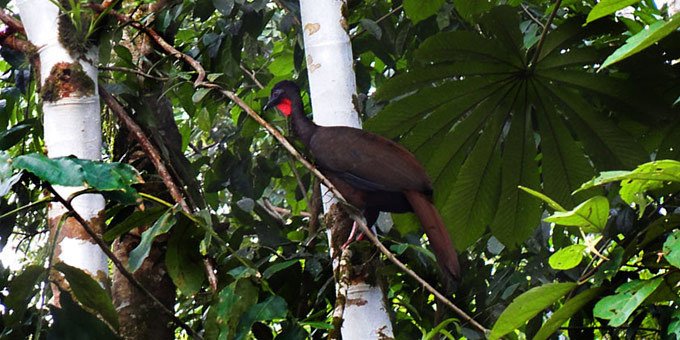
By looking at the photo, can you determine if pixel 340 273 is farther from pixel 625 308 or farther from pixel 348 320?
pixel 625 308

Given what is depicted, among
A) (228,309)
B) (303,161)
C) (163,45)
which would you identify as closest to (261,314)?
(228,309)

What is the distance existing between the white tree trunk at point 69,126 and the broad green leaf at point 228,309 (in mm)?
319

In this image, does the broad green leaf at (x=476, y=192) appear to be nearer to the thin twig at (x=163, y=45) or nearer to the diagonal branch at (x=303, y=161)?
the diagonal branch at (x=303, y=161)

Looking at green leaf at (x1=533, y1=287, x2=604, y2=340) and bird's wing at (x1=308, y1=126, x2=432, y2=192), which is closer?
green leaf at (x1=533, y1=287, x2=604, y2=340)

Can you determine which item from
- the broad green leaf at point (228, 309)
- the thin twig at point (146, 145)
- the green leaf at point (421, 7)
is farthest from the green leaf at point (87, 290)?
the green leaf at point (421, 7)

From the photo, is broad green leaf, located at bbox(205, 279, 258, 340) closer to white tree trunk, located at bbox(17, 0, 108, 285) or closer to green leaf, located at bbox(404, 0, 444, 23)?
white tree trunk, located at bbox(17, 0, 108, 285)

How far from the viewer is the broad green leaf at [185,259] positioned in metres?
1.93

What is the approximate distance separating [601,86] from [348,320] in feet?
4.47

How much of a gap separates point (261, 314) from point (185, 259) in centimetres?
29

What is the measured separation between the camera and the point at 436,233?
2.28m

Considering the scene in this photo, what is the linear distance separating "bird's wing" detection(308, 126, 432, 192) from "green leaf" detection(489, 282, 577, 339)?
57 centimetres

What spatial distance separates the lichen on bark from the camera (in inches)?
81.0

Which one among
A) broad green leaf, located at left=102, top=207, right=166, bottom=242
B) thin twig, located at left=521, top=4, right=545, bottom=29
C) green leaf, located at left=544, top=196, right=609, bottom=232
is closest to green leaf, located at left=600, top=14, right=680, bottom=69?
green leaf, located at left=544, top=196, right=609, bottom=232

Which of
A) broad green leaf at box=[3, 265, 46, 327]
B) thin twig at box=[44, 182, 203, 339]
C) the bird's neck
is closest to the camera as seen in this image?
thin twig at box=[44, 182, 203, 339]
